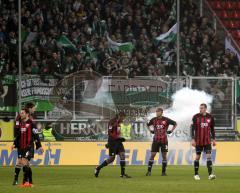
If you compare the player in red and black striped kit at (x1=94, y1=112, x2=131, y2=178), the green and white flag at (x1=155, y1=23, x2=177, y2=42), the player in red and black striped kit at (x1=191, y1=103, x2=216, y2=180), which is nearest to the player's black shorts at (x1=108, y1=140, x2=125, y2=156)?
the player in red and black striped kit at (x1=94, y1=112, x2=131, y2=178)

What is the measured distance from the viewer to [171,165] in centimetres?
3086

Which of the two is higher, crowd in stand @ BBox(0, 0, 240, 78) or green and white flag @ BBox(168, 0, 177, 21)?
green and white flag @ BBox(168, 0, 177, 21)

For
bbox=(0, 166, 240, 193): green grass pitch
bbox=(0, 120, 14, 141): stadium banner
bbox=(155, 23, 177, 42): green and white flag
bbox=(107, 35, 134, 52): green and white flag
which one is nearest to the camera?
bbox=(0, 166, 240, 193): green grass pitch

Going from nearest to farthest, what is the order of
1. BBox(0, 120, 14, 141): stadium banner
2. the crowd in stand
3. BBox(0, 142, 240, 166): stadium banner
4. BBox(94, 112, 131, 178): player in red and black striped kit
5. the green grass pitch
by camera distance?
1. the green grass pitch
2. BBox(94, 112, 131, 178): player in red and black striped kit
3. BBox(0, 142, 240, 166): stadium banner
4. BBox(0, 120, 14, 141): stadium banner
5. the crowd in stand

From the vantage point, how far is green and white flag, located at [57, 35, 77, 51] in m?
33.7

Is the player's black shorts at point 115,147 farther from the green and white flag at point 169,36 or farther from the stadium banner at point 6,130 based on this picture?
the green and white flag at point 169,36

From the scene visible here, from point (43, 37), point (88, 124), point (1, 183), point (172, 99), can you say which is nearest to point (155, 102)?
point (172, 99)

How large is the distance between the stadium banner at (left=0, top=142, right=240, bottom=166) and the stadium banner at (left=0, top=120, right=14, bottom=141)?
0.91m

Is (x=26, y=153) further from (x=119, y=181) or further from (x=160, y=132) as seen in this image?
(x=160, y=132)

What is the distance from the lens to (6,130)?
101 feet

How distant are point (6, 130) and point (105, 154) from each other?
3.67 meters

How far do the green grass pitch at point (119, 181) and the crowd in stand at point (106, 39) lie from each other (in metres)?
5.54

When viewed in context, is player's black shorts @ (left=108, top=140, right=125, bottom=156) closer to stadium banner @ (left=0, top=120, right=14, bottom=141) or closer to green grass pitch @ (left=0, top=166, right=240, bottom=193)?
green grass pitch @ (left=0, top=166, right=240, bottom=193)

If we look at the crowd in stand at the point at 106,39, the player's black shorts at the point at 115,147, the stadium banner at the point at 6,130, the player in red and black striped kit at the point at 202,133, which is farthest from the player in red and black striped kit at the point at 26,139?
the crowd in stand at the point at 106,39
